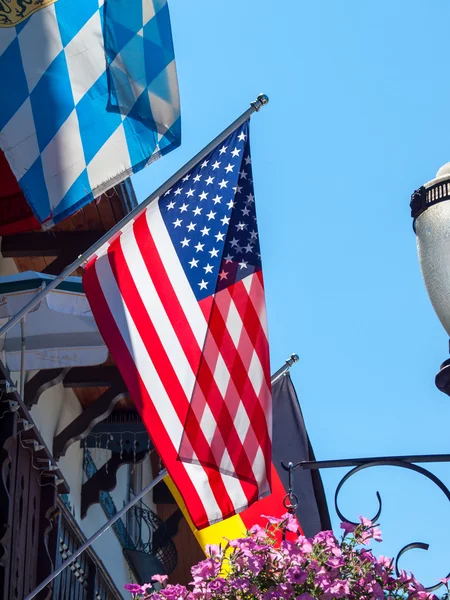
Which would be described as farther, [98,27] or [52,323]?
[52,323]

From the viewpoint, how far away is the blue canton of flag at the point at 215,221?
677 cm

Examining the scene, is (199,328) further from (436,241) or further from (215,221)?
(436,241)

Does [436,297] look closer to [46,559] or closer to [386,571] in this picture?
[386,571]

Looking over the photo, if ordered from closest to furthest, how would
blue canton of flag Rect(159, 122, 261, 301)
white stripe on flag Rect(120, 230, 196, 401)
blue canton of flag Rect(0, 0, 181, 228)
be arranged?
blue canton of flag Rect(0, 0, 181, 228)
white stripe on flag Rect(120, 230, 196, 401)
blue canton of flag Rect(159, 122, 261, 301)

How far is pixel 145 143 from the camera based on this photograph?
659 centimetres

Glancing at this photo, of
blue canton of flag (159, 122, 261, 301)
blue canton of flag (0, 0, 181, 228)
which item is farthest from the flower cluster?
blue canton of flag (0, 0, 181, 228)

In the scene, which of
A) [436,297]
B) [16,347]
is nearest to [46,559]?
[16,347]

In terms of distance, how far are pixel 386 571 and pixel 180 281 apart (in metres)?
2.24

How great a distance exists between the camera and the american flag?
637cm

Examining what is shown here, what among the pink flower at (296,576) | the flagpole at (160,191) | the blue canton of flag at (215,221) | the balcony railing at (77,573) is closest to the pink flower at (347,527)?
the pink flower at (296,576)

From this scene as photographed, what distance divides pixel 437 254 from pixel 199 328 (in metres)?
2.28

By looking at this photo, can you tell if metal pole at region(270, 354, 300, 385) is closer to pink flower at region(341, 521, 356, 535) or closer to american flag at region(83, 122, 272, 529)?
american flag at region(83, 122, 272, 529)

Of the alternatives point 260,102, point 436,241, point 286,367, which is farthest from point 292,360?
point 436,241

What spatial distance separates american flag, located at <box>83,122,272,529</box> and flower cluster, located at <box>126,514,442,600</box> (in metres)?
0.88
